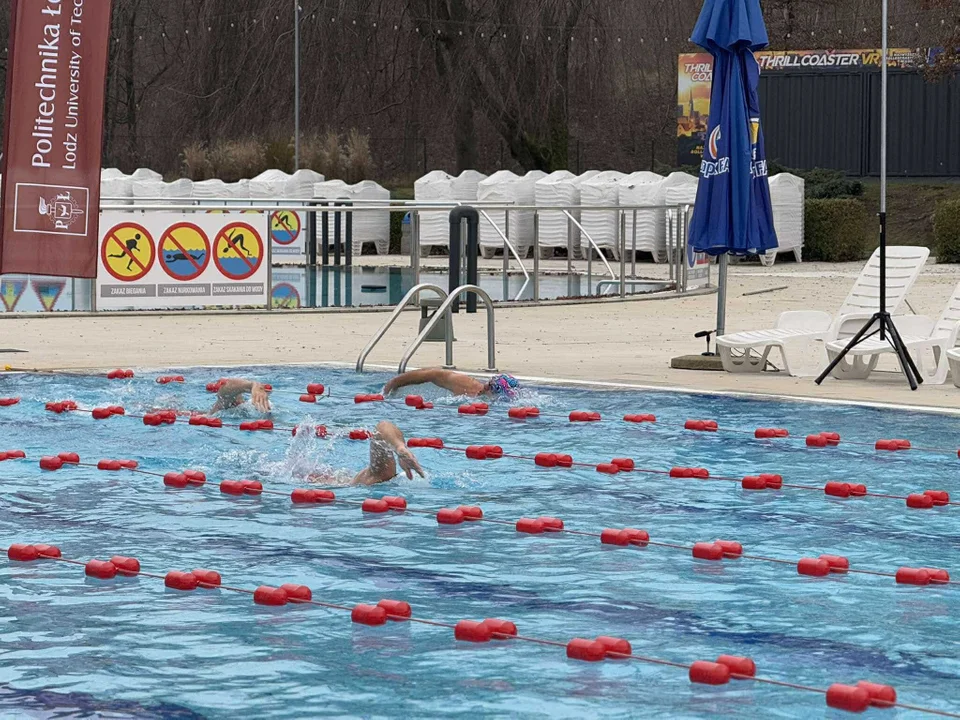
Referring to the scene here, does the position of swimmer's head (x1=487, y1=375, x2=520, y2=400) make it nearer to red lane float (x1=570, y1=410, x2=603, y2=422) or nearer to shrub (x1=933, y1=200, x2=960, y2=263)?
red lane float (x1=570, y1=410, x2=603, y2=422)

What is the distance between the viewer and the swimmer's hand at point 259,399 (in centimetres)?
1141

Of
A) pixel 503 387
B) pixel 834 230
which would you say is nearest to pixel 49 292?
pixel 503 387

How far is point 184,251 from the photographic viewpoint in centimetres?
1836

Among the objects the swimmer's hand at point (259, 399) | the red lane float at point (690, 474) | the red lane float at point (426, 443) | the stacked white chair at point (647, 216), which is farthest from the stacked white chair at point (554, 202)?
the red lane float at point (690, 474)

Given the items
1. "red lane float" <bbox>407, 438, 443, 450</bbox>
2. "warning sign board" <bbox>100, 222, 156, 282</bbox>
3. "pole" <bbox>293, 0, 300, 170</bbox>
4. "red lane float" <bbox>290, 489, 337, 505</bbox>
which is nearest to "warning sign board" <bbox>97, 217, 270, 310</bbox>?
"warning sign board" <bbox>100, 222, 156, 282</bbox>

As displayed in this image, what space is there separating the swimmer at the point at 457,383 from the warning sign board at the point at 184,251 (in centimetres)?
683

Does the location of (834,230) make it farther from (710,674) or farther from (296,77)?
(710,674)

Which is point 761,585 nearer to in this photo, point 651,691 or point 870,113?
point 651,691

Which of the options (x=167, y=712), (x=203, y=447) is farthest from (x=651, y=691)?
(x=203, y=447)

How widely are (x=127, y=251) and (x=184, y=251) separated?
0.66 m

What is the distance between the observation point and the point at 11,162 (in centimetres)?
1219

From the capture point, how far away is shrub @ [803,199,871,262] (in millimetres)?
29109

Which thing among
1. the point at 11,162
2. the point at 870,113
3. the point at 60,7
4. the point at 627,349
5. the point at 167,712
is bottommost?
the point at 167,712

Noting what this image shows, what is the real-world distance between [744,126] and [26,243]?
5816 millimetres
